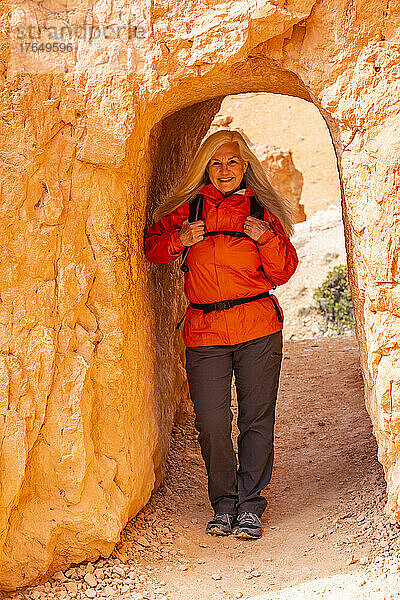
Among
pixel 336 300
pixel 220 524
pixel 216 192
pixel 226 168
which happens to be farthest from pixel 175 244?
pixel 336 300

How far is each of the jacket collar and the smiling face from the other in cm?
2

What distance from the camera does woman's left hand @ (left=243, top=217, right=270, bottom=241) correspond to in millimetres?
3939

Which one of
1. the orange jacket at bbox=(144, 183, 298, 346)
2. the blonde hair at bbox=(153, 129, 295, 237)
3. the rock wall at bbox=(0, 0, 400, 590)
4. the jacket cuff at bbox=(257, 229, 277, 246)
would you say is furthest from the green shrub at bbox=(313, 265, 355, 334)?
the rock wall at bbox=(0, 0, 400, 590)

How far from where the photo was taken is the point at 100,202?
3.60 meters

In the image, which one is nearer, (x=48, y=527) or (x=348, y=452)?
(x=48, y=527)

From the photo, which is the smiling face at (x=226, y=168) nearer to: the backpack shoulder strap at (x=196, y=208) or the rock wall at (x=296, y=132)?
the backpack shoulder strap at (x=196, y=208)

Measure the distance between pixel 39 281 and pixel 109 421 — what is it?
0.74m

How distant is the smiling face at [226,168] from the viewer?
4078 mm

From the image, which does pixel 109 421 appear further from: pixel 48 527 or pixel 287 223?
pixel 287 223

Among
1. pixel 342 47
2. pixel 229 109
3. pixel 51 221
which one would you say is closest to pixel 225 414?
pixel 51 221

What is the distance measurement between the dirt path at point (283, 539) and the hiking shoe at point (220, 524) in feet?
0.11

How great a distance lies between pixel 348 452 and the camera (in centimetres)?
475

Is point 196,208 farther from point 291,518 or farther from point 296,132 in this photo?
point 296,132

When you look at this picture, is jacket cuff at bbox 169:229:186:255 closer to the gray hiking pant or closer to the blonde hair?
the blonde hair
